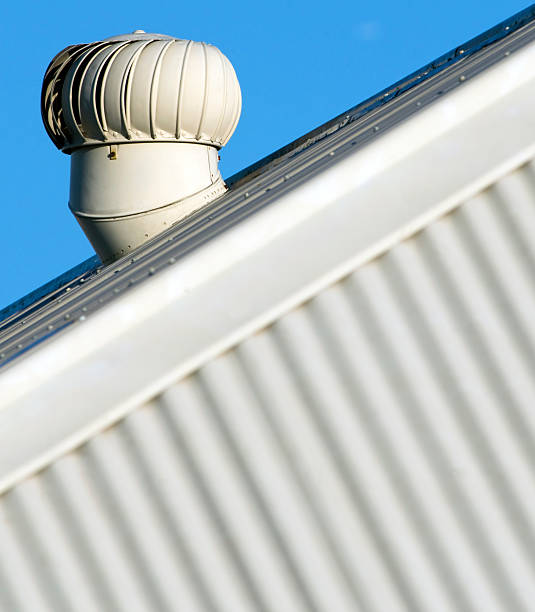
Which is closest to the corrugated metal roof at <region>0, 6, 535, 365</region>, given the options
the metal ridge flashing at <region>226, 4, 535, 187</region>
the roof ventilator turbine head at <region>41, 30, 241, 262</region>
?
the metal ridge flashing at <region>226, 4, 535, 187</region>

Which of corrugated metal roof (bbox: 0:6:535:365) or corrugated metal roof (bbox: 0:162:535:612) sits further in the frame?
corrugated metal roof (bbox: 0:6:535:365)

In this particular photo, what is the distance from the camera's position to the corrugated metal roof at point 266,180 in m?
4.86

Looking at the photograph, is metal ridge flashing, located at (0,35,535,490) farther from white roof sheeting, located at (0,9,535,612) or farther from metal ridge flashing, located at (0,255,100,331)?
metal ridge flashing, located at (0,255,100,331)

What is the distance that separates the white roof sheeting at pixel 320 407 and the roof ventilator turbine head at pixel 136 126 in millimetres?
4758

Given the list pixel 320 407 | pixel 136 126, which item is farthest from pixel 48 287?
pixel 320 407

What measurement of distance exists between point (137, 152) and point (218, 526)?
557 centimetres

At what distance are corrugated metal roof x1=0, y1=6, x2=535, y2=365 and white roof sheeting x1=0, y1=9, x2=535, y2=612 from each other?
0.23 meters

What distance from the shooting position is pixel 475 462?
4812mm

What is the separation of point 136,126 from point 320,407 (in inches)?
210

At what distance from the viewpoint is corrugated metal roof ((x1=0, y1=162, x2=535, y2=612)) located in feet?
14.9

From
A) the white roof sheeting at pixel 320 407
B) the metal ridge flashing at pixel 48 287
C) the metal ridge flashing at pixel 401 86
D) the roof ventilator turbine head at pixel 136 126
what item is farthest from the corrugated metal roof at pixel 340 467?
the metal ridge flashing at pixel 48 287

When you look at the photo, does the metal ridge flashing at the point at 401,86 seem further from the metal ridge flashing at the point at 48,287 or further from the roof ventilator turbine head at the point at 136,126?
the metal ridge flashing at the point at 48,287

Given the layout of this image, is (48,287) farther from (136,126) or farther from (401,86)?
(401,86)

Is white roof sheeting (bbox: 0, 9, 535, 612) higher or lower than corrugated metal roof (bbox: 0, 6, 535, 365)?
lower
